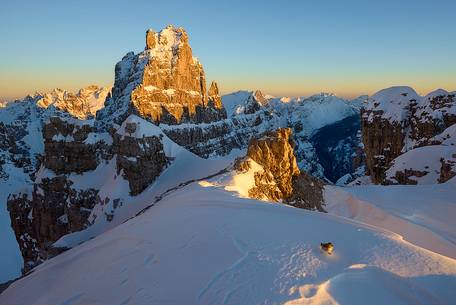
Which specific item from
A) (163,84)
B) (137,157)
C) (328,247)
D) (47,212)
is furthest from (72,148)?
(163,84)

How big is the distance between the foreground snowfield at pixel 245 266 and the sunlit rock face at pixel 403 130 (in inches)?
1445

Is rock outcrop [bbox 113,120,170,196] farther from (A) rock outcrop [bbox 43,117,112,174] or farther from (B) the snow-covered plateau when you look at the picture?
(A) rock outcrop [bbox 43,117,112,174]

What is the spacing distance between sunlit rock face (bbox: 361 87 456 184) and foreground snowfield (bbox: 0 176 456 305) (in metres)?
36.7

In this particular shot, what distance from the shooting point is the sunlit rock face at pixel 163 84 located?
103 m

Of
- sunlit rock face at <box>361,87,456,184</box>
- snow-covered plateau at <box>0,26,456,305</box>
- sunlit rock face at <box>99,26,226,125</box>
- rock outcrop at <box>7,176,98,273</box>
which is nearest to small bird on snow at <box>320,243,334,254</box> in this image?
snow-covered plateau at <box>0,26,456,305</box>

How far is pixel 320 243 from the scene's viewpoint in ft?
33.9

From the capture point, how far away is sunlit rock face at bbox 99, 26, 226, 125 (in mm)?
→ 103000

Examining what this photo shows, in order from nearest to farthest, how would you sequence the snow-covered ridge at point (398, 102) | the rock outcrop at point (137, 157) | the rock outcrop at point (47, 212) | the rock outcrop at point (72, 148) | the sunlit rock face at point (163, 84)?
the rock outcrop at point (137, 157) < the rock outcrop at point (47, 212) < the rock outcrop at point (72, 148) < the snow-covered ridge at point (398, 102) < the sunlit rock face at point (163, 84)

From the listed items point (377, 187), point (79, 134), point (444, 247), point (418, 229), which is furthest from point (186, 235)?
point (79, 134)

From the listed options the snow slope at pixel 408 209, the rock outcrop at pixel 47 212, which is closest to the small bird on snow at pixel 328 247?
the snow slope at pixel 408 209

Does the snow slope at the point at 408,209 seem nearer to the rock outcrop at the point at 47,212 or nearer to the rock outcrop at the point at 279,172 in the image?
the rock outcrop at the point at 279,172

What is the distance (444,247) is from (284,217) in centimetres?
1259

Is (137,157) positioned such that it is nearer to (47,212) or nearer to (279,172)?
(47,212)

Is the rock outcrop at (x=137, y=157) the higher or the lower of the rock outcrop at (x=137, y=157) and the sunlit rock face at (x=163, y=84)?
the lower
